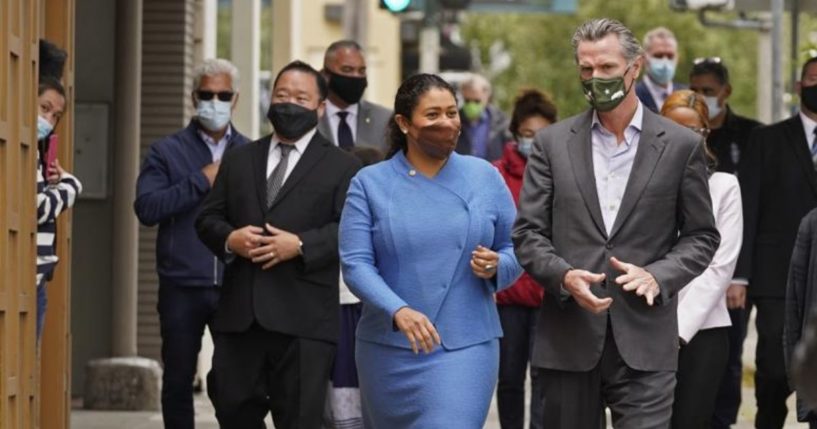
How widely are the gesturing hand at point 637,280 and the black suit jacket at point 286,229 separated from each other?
2.25 meters

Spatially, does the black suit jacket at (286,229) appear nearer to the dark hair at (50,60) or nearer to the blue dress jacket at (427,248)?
the dark hair at (50,60)

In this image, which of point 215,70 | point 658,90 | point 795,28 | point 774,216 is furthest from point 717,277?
point 795,28

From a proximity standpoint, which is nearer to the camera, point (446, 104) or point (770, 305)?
point (446, 104)

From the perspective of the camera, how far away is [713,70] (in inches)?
565

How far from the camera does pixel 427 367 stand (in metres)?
9.44

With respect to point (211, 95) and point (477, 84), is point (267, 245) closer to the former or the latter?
point (211, 95)

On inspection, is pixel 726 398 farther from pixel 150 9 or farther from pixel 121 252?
pixel 150 9

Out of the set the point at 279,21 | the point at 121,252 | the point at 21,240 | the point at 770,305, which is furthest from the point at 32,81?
the point at 279,21

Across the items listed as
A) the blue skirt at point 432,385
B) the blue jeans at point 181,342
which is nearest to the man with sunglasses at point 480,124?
the blue jeans at point 181,342

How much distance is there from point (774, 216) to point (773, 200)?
85 mm

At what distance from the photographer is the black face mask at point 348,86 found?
13.7 meters

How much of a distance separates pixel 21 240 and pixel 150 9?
7039 mm

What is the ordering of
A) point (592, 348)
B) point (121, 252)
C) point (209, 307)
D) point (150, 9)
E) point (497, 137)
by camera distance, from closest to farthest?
point (592, 348) → point (209, 307) → point (121, 252) → point (150, 9) → point (497, 137)

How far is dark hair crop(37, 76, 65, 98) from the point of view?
11.6 metres
